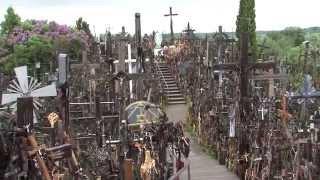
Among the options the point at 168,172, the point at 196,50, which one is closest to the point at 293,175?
the point at 168,172

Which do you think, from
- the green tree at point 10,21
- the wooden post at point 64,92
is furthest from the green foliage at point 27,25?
the wooden post at point 64,92

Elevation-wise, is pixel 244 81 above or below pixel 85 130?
above

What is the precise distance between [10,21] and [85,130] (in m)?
27.7

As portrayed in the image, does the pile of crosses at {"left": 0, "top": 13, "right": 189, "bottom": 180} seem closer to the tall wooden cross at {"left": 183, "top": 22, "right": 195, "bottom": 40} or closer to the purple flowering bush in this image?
the tall wooden cross at {"left": 183, "top": 22, "right": 195, "bottom": 40}

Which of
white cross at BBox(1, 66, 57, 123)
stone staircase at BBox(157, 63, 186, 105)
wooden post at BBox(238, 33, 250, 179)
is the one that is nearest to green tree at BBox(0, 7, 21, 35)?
stone staircase at BBox(157, 63, 186, 105)

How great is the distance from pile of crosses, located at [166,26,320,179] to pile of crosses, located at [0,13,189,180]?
135 cm

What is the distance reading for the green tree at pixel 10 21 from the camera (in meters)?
38.1

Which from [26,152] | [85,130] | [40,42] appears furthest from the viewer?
[40,42]

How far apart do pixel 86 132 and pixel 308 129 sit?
12.6 ft

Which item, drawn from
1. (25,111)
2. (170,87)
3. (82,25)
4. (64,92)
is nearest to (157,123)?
(64,92)

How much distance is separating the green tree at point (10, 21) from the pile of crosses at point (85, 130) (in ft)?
71.8

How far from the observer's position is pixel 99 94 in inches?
585

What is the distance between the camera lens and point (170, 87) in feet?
83.8

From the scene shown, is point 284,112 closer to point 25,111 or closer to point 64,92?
point 64,92
